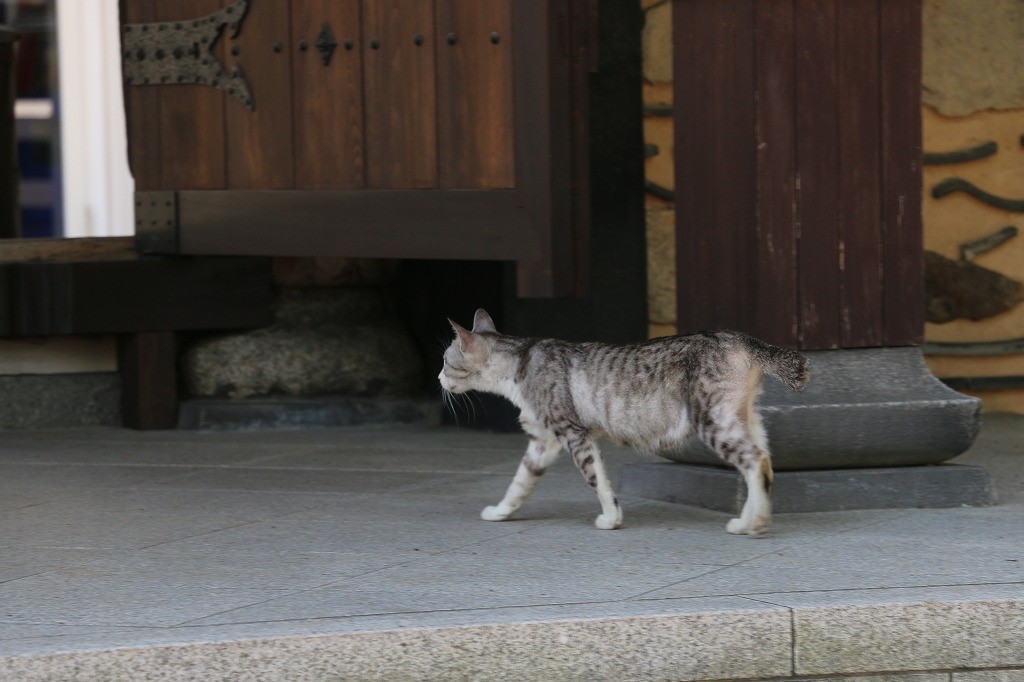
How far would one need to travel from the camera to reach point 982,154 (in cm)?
738

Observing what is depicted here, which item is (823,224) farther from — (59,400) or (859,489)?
(59,400)

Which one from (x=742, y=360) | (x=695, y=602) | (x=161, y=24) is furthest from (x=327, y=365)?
(x=695, y=602)

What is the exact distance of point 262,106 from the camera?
255 inches

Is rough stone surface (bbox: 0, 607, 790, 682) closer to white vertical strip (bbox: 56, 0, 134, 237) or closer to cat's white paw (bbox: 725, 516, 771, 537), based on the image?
cat's white paw (bbox: 725, 516, 771, 537)

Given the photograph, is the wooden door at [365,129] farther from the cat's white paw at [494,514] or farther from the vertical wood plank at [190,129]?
the cat's white paw at [494,514]

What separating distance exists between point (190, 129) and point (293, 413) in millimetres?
1564

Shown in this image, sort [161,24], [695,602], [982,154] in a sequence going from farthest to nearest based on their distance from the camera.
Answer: [982,154] < [161,24] < [695,602]

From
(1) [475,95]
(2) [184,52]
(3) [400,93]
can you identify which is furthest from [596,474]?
(2) [184,52]

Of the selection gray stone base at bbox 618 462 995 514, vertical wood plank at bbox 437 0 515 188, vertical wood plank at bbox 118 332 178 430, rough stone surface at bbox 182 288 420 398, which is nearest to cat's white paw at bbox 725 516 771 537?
gray stone base at bbox 618 462 995 514

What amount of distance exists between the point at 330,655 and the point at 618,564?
44.0 inches

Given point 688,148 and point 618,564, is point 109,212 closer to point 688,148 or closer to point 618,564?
point 688,148

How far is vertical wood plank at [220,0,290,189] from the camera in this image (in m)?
6.39

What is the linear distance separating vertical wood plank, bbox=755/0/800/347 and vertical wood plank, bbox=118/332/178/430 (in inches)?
133

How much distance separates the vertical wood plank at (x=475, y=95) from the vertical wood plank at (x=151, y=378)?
2.24 meters
